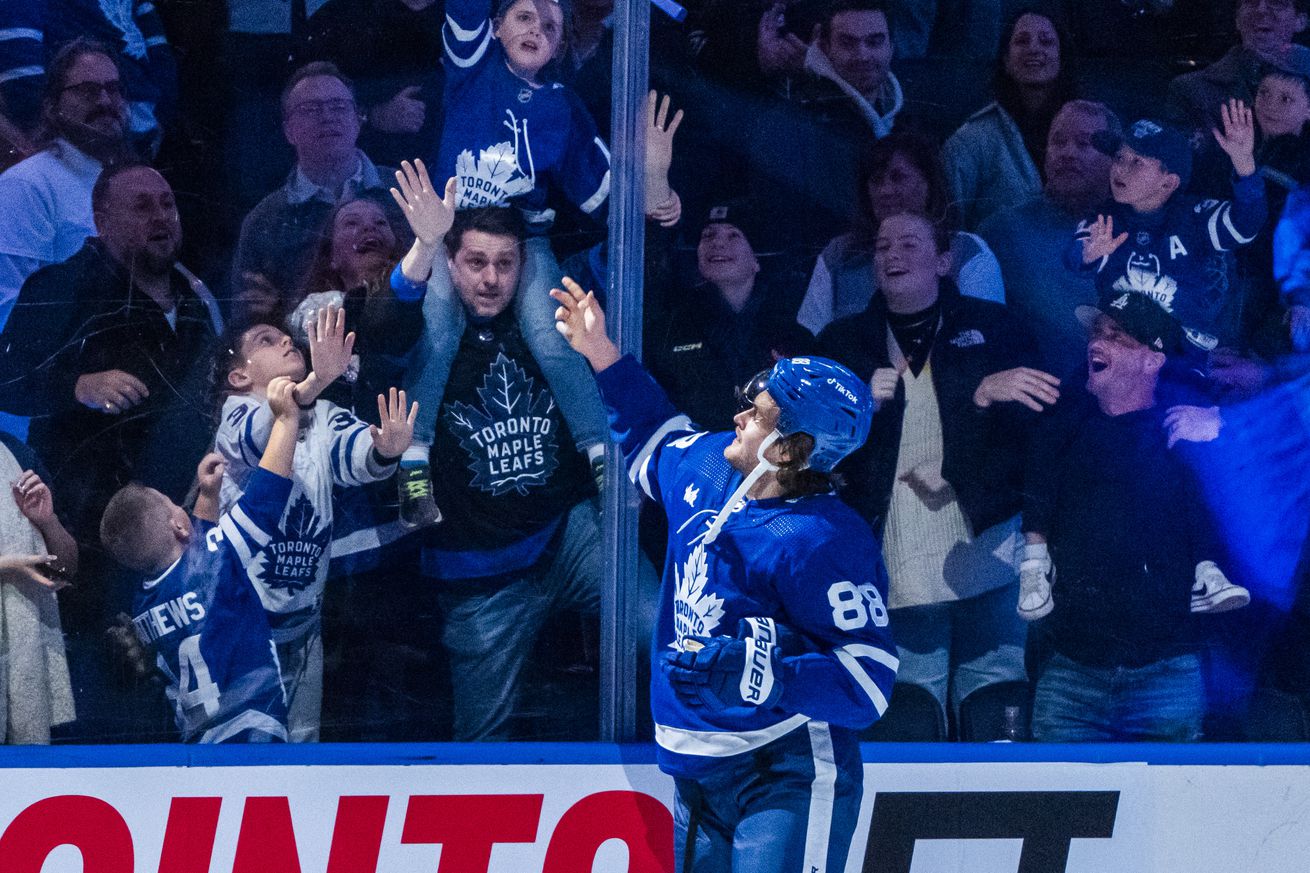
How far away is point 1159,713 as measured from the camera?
3.89 metres

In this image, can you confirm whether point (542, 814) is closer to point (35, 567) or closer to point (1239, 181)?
point (35, 567)

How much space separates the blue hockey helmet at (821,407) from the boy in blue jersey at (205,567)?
46.0 inches

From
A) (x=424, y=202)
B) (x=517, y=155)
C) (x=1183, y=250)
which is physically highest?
(x=517, y=155)

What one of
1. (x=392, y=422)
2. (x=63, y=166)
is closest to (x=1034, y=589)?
(x=392, y=422)

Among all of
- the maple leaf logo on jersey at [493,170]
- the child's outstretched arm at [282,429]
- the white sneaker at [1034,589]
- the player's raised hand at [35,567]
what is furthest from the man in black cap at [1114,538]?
the player's raised hand at [35,567]

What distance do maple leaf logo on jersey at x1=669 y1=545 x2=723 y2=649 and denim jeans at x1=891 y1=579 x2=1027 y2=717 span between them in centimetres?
78

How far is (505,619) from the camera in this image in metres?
3.73

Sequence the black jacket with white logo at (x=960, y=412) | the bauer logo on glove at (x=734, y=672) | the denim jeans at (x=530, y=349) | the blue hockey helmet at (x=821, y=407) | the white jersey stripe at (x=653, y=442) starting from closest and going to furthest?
the bauer logo on glove at (x=734, y=672) < the blue hockey helmet at (x=821, y=407) < the white jersey stripe at (x=653, y=442) < the denim jeans at (x=530, y=349) < the black jacket with white logo at (x=960, y=412)

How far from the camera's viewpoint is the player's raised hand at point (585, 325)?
351 cm

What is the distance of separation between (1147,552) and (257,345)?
2.14m

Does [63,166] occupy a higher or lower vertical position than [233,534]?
higher

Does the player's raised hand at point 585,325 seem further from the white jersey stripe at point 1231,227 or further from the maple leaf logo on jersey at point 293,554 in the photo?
the white jersey stripe at point 1231,227

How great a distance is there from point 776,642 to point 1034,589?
41.5 inches

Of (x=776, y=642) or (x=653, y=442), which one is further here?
(x=653, y=442)
